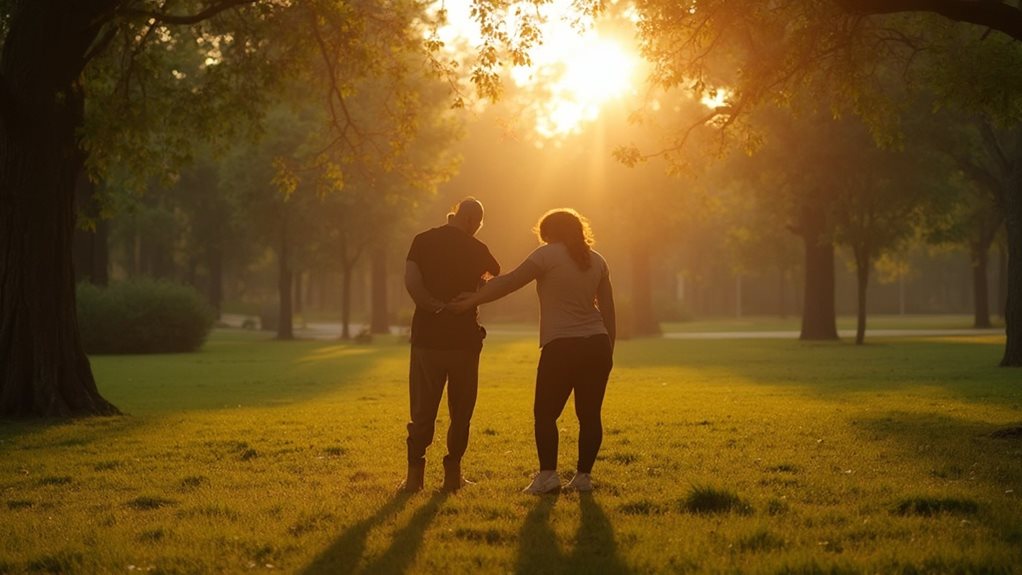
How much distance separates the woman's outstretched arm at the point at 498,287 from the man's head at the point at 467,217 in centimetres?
53

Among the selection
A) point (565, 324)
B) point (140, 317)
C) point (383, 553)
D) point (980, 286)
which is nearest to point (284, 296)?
point (140, 317)

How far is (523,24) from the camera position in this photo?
14453mm

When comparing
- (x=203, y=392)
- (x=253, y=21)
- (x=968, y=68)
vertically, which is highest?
(x=253, y=21)

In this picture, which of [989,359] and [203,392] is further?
[989,359]

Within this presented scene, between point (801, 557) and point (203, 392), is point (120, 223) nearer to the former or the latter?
point (203, 392)

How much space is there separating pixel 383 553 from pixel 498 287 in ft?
8.51

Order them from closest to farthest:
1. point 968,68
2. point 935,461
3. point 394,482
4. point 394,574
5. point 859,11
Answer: point 394,574, point 394,482, point 935,461, point 859,11, point 968,68

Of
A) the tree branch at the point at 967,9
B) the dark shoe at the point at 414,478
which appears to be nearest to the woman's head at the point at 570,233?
the dark shoe at the point at 414,478

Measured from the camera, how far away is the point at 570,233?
346 inches

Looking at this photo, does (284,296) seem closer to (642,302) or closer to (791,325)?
(642,302)

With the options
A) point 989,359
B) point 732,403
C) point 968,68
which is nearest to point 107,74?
point 732,403

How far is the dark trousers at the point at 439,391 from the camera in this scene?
8930mm

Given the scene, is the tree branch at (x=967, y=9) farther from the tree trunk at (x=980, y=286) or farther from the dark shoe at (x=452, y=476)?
Result: the tree trunk at (x=980, y=286)

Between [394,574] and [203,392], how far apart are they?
15967mm
